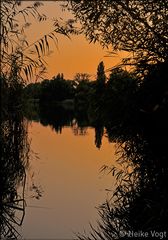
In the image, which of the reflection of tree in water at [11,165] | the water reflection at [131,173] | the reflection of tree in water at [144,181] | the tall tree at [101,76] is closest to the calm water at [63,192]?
the reflection of tree in water at [11,165]

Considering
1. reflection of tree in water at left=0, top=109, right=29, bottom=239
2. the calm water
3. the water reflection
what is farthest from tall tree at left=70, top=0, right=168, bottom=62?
the calm water

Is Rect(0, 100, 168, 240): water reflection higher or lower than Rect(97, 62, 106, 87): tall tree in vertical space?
lower

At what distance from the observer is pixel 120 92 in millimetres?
6551

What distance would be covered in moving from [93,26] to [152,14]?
3.66 feet

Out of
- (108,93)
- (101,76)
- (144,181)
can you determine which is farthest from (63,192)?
(144,181)

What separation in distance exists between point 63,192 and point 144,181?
6.92m

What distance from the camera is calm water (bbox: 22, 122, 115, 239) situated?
30.0 ft

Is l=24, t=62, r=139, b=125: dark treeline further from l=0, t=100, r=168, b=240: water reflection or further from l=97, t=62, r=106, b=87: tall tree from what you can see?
l=0, t=100, r=168, b=240: water reflection

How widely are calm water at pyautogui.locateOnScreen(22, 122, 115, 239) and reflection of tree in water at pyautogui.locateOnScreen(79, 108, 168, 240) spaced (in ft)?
6.82

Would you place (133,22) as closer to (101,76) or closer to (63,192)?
(101,76)

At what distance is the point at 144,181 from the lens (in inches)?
244

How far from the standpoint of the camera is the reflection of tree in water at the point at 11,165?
643 centimetres

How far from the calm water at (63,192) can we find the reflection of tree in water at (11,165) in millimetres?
989

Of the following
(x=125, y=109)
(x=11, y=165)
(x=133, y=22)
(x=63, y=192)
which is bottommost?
(x=63, y=192)
